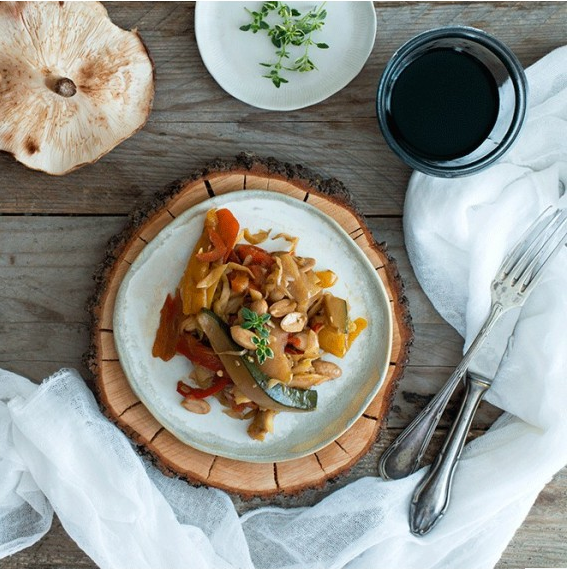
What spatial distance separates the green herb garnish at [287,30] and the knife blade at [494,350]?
777mm

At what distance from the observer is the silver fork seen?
1.74 metres

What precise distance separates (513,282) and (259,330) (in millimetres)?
641

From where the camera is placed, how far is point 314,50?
1.78 m

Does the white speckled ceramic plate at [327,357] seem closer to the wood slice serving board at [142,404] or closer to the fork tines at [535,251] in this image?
the wood slice serving board at [142,404]

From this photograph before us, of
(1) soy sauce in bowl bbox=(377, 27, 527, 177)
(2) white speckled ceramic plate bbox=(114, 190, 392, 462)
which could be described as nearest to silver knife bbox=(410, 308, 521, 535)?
(2) white speckled ceramic plate bbox=(114, 190, 392, 462)

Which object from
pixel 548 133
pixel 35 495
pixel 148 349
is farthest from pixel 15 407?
pixel 548 133

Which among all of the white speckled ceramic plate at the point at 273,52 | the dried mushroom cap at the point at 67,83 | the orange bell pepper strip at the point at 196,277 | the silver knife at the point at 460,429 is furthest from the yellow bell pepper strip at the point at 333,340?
the dried mushroom cap at the point at 67,83

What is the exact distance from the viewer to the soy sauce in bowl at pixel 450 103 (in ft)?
5.43

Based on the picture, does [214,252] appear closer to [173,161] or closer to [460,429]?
[173,161]

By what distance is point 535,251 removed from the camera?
174 cm

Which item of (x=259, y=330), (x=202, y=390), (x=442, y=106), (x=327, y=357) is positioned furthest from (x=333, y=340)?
(x=442, y=106)

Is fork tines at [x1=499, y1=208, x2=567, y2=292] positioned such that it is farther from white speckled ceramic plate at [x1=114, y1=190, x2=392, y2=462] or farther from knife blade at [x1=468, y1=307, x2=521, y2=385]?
white speckled ceramic plate at [x1=114, y1=190, x2=392, y2=462]

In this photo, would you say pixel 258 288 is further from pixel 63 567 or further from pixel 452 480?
pixel 63 567

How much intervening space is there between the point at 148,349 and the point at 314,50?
2.63 ft
